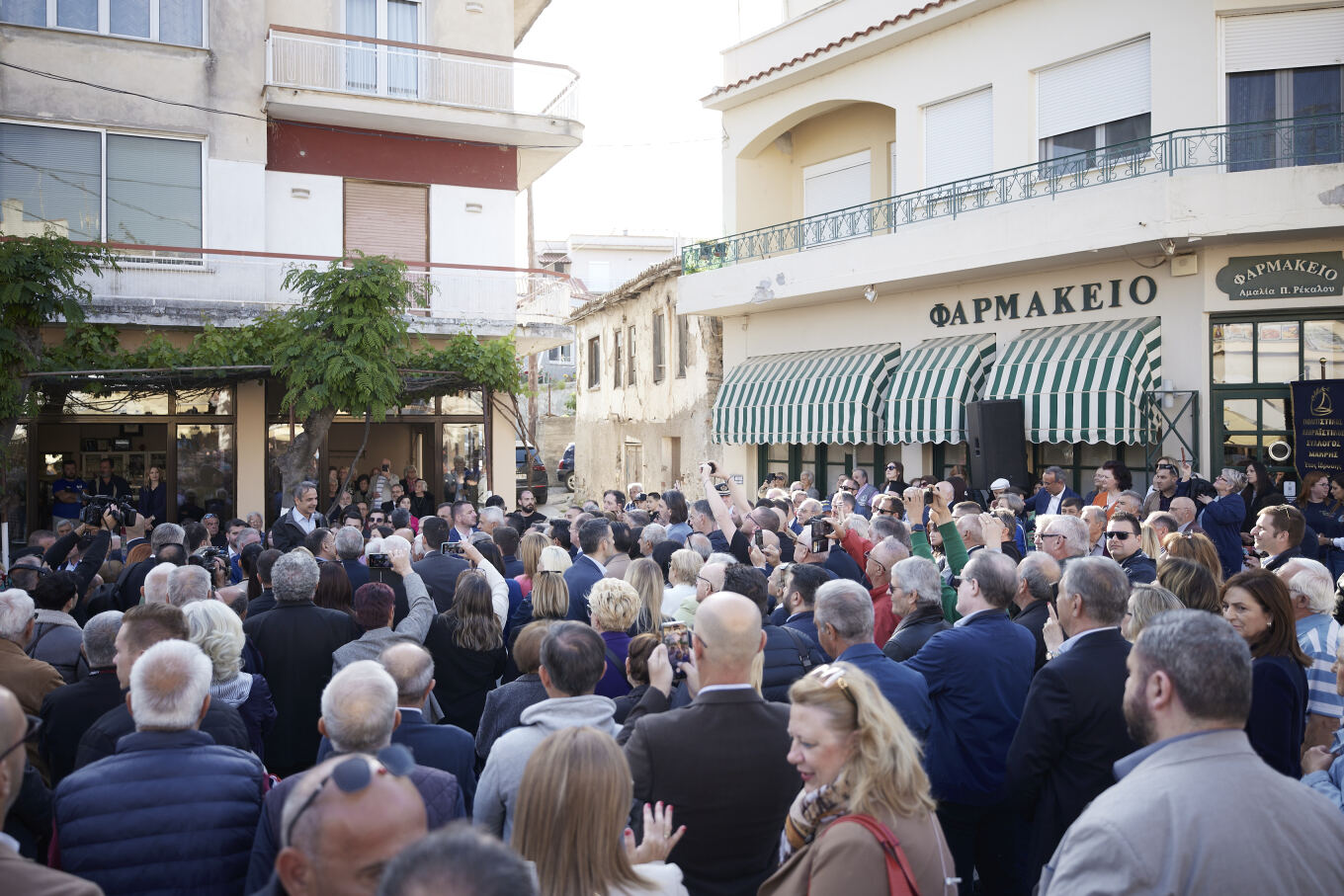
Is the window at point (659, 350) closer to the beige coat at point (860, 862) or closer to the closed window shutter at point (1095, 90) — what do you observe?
the closed window shutter at point (1095, 90)

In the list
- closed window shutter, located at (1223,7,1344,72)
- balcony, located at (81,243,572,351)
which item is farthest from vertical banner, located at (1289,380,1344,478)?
balcony, located at (81,243,572,351)

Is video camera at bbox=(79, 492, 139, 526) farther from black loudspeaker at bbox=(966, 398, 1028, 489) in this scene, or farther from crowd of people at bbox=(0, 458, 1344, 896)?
black loudspeaker at bbox=(966, 398, 1028, 489)

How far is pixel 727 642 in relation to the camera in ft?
12.2

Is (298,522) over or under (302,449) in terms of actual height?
under

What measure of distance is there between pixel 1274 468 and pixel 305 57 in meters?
16.4

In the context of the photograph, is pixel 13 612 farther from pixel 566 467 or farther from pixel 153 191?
pixel 566 467

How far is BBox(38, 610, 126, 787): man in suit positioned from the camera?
4715 millimetres

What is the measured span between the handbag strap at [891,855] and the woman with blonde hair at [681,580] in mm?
3664

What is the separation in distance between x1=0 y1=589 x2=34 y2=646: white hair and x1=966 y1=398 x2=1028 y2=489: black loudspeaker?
13.0 metres

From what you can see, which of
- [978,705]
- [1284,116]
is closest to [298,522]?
[978,705]

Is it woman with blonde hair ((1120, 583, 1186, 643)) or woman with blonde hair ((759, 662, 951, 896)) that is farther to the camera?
woman with blonde hair ((1120, 583, 1186, 643))

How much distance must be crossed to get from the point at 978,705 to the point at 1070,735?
64 cm

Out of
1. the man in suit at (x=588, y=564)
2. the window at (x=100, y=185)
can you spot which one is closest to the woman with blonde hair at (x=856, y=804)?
the man in suit at (x=588, y=564)

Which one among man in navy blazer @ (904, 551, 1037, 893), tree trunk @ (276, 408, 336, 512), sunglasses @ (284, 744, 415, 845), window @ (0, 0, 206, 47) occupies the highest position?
window @ (0, 0, 206, 47)
